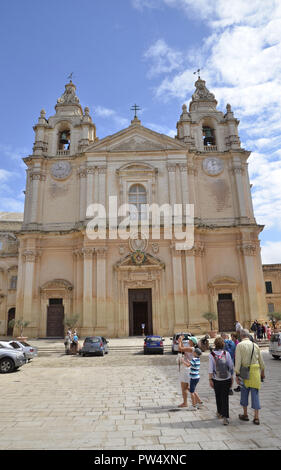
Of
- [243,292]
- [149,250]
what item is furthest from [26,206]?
[243,292]

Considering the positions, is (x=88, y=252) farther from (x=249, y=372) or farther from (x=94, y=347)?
(x=249, y=372)

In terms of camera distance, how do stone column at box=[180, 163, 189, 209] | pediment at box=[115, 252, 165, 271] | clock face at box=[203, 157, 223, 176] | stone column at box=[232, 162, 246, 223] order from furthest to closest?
clock face at box=[203, 157, 223, 176] → stone column at box=[232, 162, 246, 223] → stone column at box=[180, 163, 189, 209] → pediment at box=[115, 252, 165, 271]

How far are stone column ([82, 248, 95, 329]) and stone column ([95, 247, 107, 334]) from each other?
544 mm

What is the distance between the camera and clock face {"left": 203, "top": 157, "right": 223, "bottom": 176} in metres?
28.8

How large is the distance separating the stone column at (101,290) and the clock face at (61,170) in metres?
8.42

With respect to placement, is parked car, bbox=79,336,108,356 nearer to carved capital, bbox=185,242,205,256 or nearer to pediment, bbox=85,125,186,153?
carved capital, bbox=185,242,205,256

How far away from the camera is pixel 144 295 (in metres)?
25.6

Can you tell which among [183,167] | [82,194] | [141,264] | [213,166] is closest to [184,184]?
[183,167]

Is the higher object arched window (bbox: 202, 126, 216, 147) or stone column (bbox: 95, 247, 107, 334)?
arched window (bbox: 202, 126, 216, 147)

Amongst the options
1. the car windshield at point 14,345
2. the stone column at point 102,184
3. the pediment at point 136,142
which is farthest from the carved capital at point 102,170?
the car windshield at point 14,345

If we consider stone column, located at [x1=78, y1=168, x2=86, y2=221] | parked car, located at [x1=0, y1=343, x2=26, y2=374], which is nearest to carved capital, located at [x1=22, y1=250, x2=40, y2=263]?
stone column, located at [x1=78, y1=168, x2=86, y2=221]

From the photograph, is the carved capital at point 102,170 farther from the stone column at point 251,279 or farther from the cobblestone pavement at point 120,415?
the cobblestone pavement at point 120,415

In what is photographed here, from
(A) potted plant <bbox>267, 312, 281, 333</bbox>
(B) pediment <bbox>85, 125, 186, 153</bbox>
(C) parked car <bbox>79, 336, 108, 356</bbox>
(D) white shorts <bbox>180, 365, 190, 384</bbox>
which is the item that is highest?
(B) pediment <bbox>85, 125, 186, 153</bbox>

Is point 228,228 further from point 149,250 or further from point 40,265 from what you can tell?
point 40,265
